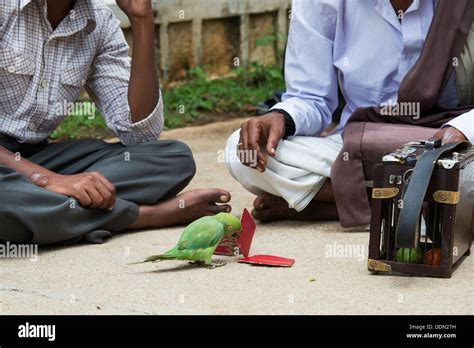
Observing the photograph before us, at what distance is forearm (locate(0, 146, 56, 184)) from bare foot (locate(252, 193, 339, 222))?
3.37 feet

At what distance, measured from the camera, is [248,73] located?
898 centimetres

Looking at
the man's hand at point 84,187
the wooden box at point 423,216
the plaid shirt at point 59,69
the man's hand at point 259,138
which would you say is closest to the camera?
the wooden box at point 423,216

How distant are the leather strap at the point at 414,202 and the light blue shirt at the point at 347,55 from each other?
3.34ft

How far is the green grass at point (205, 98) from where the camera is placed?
24.6 feet

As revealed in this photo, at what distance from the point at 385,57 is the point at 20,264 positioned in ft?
6.24

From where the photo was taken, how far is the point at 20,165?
14.7 feet

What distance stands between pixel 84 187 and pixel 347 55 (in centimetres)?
139

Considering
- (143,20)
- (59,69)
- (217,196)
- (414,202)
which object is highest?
(143,20)

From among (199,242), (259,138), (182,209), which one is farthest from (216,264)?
(259,138)

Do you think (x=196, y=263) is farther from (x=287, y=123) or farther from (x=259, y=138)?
(x=287, y=123)

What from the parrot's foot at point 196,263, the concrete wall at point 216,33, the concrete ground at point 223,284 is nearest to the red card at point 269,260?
the concrete ground at point 223,284

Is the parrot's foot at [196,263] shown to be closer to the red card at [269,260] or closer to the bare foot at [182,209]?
the red card at [269,260]

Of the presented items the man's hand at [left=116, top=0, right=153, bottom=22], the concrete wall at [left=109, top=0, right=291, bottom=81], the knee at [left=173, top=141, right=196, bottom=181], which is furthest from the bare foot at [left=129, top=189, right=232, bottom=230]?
the concrete wall at [left=109, top=0, right=291, bottom=81]
